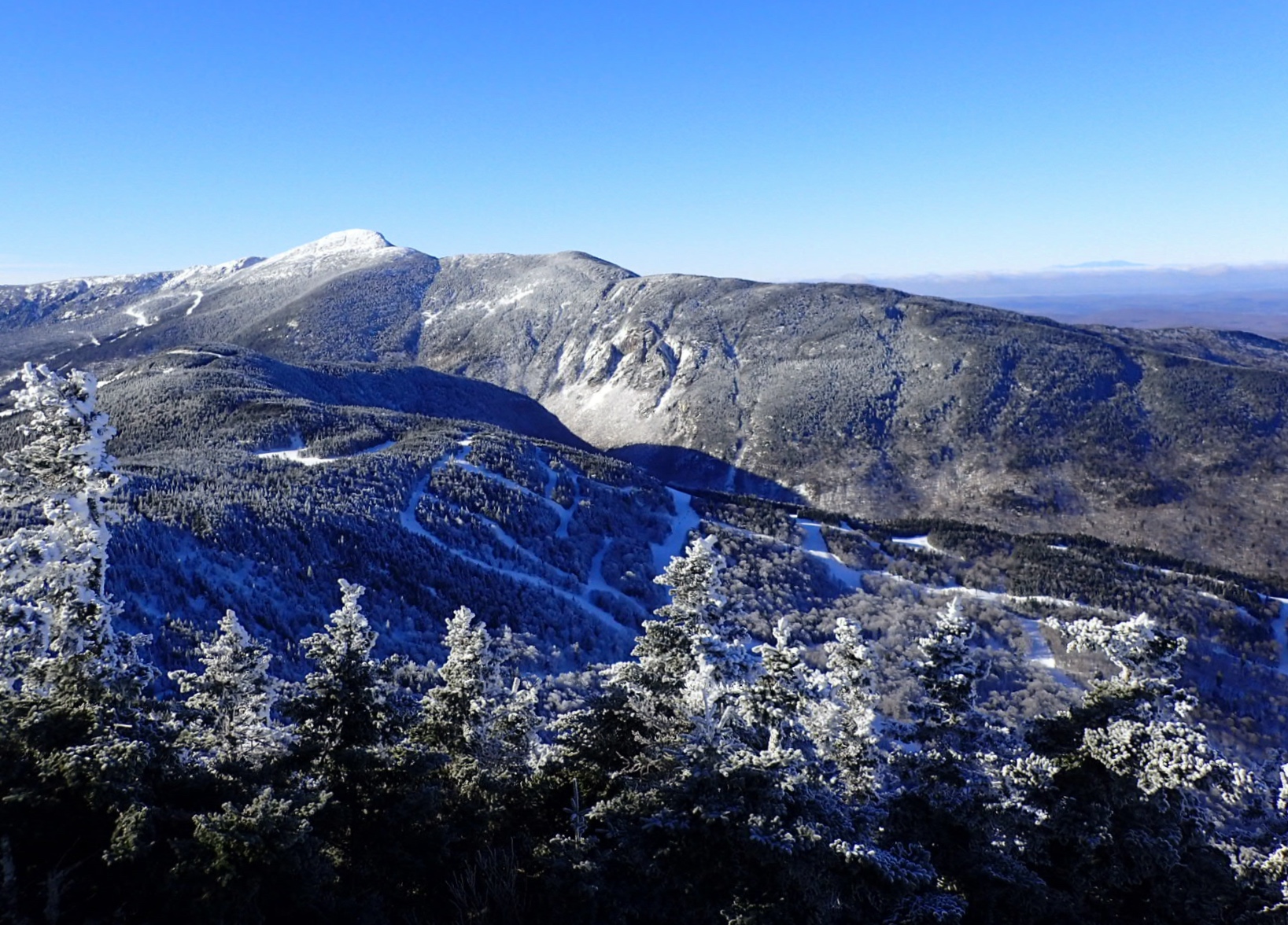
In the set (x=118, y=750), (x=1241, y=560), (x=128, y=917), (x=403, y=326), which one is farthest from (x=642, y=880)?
(x=403, y=326)

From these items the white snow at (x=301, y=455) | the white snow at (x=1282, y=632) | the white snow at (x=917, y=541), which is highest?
the white snow at (x=301, y=455)

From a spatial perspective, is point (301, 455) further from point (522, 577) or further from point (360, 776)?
point (360, 776)

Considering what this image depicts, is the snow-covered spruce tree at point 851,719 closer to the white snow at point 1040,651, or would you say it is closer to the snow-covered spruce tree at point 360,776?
the snow-covered spruce tree at point 360,776

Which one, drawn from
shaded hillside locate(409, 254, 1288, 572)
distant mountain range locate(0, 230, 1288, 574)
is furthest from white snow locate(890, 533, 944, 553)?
shaded hillside locate(409, 254, 1288, 572)

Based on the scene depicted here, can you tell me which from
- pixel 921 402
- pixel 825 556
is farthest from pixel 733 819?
pixel 921 402

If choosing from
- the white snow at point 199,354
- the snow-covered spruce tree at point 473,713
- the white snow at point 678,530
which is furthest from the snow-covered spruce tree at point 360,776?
the white snow at point 199,354

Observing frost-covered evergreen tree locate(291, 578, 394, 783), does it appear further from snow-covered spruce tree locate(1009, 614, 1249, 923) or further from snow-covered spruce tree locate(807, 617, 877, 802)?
snow-covered spruce tree locate(1009, 614, 1249, 923)
